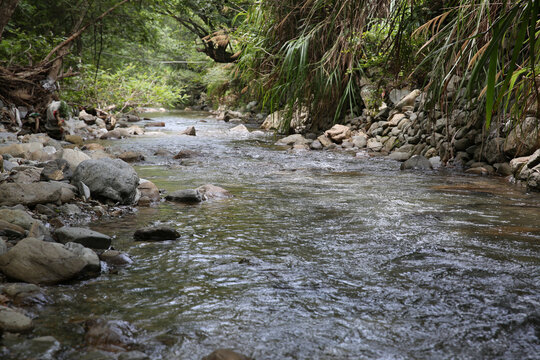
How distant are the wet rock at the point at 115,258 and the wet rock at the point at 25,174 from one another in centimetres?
163

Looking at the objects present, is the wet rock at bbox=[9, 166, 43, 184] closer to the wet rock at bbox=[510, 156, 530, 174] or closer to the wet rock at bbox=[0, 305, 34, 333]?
the wet rock at bbox=[0, 305, 34, 333]

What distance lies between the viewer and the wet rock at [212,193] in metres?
3.85

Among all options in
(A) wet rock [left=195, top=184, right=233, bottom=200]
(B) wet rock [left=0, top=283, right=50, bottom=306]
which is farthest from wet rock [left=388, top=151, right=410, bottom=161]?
(B) wet rock [left=0, top=283, right=50, bottom=306]

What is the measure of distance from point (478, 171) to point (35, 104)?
21.5ft

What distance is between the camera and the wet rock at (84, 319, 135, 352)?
149 centimetres

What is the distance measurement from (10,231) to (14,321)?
1.03 m

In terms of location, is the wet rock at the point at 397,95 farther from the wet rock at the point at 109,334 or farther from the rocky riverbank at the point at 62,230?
Answer: the wet rock at the point at 109,334

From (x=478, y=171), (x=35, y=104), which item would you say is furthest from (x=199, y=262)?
(x=35, y=104)

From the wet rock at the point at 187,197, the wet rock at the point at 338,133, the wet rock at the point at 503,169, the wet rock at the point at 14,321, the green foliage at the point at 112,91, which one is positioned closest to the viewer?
the wet rock at the point at 14,321

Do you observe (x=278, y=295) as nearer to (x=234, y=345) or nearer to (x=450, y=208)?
(x=234, y=345)

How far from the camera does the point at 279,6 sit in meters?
6.74

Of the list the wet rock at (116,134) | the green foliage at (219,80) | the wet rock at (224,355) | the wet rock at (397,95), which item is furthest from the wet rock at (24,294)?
the green foliage at (219,80)

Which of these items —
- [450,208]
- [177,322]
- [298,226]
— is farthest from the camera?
[450,208]

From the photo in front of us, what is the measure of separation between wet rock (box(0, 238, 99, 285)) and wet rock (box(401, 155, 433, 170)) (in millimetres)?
4204
